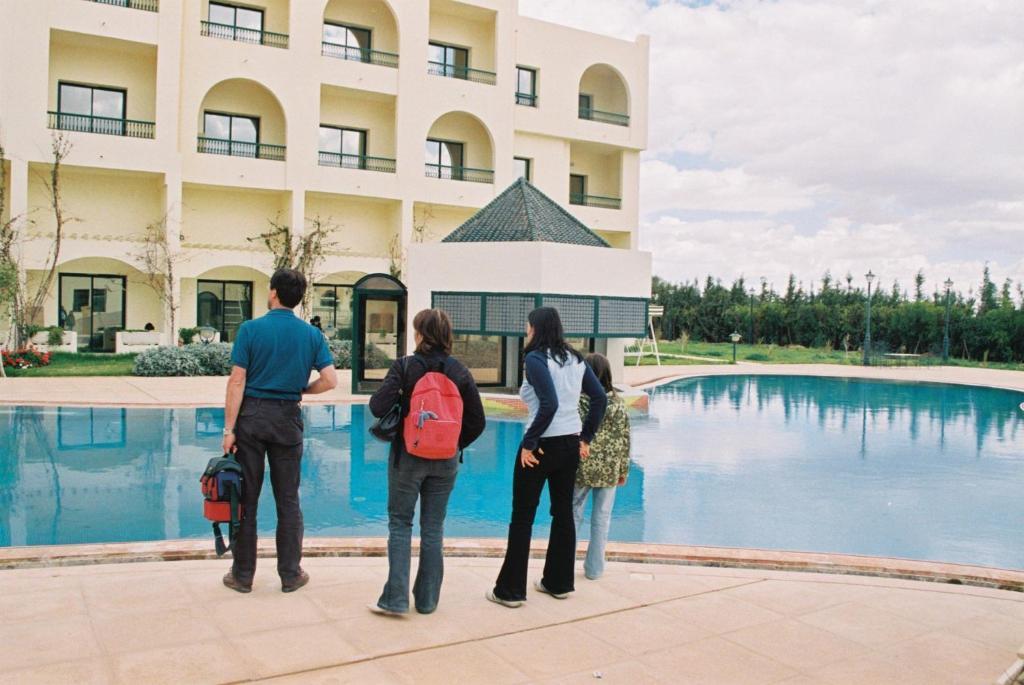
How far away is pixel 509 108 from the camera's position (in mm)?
30328

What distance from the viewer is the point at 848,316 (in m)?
40.5

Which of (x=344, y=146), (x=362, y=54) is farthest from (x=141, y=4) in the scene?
(x=344, y=146)

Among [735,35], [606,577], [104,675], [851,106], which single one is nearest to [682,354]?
[851,106]

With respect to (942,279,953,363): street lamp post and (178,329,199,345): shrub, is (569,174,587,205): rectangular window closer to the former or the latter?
(178,329,199,345): shrub

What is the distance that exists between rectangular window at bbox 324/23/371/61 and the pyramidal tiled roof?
43.1ft

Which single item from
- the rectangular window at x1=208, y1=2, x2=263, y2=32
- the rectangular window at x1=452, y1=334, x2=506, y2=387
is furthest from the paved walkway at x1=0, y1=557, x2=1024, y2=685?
the rectangular window at x1=208, y1=2, x2=263, y2=32

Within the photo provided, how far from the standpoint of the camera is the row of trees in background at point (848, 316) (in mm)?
37656

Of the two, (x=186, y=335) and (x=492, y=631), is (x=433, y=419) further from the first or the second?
(x=186, y=335)

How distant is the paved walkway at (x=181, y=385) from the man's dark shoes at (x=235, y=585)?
11.0m

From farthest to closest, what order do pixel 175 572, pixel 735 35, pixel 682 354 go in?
pixel 682 354, pixel 735 35, pixel 175 572

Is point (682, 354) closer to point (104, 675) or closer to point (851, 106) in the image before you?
point (851, 106)

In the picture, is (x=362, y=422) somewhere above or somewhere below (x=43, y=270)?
below

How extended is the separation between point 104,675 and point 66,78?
2533cm

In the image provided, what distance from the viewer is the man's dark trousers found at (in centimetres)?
484
